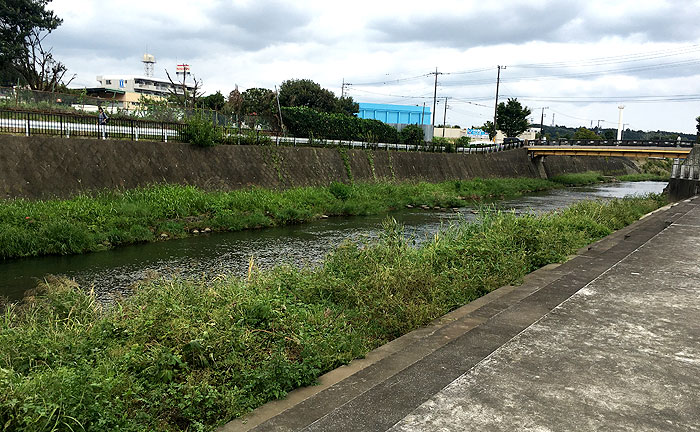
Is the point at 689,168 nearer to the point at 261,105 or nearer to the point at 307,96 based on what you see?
the point at 261,105

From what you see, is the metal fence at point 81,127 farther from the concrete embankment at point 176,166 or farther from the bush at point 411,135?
the bush at point 411,135

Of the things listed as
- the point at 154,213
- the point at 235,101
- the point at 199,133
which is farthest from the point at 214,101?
the point at 154,213

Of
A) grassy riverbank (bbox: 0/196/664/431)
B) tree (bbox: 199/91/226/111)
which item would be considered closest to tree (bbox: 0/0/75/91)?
tree (bbox: 199/91/226/111)

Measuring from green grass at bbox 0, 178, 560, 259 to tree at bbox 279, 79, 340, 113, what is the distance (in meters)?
31.1

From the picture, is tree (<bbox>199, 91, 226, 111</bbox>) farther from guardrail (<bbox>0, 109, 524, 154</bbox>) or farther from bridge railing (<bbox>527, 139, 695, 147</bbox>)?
bridge railing (<bbox>527, 139, 695, 147</bbox>)

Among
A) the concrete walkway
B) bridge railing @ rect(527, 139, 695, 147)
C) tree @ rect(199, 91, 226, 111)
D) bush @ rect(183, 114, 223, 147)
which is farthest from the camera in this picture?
tree @ rect(199, 91, 226, 111)

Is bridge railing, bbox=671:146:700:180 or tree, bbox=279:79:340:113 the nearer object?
bridge railing, bbox=671:146:700:180

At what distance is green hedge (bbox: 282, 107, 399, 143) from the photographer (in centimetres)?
3694

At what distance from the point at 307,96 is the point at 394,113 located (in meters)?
31.2

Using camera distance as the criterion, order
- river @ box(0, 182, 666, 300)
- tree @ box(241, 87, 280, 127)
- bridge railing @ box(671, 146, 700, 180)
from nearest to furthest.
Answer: river @ box(0, 182, 666, 300) → bridge railing @ box(671, 146, 700, 180) → tree @ box(241, 87, 280, 127)

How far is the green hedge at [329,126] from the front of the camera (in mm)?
36938

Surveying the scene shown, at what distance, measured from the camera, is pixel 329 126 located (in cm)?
3903

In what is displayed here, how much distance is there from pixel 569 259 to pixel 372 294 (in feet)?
18.1

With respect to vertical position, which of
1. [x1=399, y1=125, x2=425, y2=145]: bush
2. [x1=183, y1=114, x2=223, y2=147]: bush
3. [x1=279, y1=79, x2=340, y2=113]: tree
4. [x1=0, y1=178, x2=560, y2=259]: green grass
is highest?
[x1=279, y1=79, x2=340, y2=113]: tree
